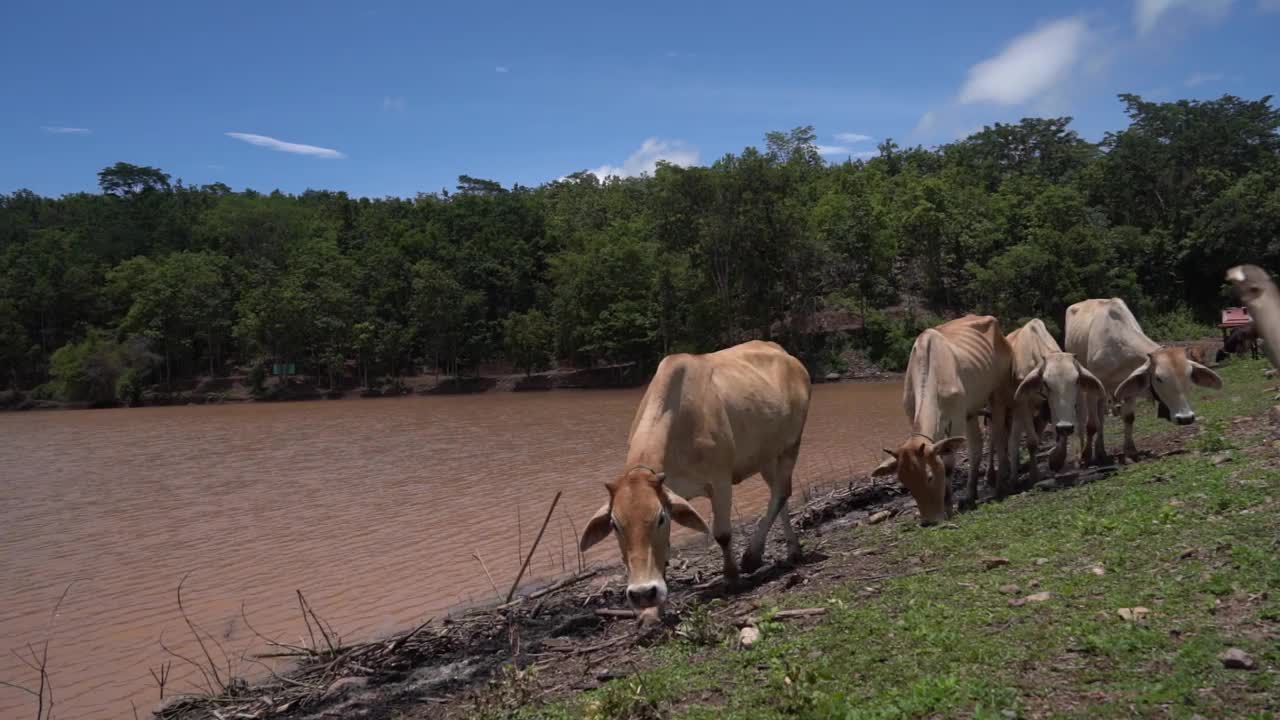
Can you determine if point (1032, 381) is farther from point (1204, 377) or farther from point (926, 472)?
point (926, 472)

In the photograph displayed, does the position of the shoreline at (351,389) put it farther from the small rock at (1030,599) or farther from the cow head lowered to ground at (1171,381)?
the small rock at (1030,599)

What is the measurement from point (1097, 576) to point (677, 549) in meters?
6.40

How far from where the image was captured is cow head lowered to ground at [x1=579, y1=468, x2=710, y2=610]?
623 cm

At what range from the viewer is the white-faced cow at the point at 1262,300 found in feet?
5.28

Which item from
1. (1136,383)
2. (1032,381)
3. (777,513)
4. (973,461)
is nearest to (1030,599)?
(777,513)

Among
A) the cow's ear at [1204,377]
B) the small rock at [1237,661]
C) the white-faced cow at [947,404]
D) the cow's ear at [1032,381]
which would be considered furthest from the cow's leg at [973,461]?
the small rock at [1237,661]

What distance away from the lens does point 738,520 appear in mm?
12625

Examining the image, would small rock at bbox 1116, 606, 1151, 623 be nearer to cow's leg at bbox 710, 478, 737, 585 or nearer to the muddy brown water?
cow's leg at bbox 710, 478, 737, 585

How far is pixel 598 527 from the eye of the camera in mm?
6816

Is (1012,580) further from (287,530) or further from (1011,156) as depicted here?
(1011,156)

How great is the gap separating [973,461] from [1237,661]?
21.7 ft

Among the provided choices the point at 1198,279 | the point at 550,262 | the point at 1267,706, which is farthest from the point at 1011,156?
the point at 1267,706

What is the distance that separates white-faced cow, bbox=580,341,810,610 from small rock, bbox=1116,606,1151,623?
9.62ft

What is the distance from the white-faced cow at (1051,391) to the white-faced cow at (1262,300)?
359 inches
